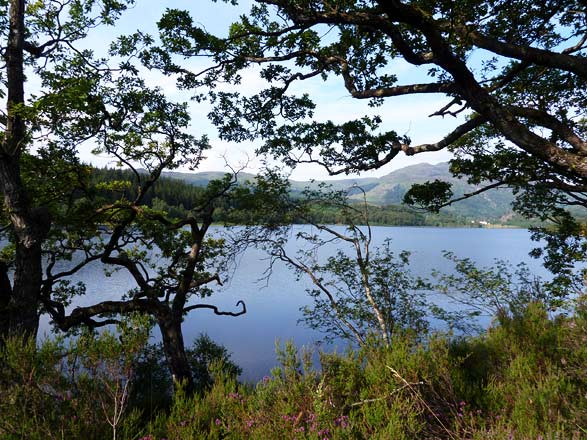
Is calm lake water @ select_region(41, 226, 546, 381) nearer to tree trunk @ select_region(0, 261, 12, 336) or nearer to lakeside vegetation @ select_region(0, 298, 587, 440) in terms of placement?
tree trunk @ select_region(0, 261, 12, 336)

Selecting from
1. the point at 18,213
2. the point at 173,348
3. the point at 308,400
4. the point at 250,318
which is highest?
the point at 18,213

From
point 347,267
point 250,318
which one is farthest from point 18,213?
point 250,318

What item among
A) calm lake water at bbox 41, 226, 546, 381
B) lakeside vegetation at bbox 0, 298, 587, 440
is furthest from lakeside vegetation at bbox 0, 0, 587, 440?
calm lake water at bbox 41, 226, 546, 381

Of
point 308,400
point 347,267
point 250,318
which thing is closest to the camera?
point 308,400

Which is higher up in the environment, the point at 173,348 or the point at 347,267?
the point at 347,267

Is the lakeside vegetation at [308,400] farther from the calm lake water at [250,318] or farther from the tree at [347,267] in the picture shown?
the calm lake water at [250,318]

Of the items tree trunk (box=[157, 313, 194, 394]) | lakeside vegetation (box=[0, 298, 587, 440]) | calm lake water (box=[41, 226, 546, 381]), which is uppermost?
lakeside vegetation (box=[0, 298, 587, 440])

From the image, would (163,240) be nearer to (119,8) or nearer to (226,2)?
(119,8)

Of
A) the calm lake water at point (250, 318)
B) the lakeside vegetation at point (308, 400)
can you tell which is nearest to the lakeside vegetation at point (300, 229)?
the lakeside vegetation at point (308, 400)

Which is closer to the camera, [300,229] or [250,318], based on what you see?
[300,229]

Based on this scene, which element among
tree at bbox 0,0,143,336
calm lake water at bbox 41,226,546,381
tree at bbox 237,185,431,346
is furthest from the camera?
calm lake water at bbox 41,226,546,381

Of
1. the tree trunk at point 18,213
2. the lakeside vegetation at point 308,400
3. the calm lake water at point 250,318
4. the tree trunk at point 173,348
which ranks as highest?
the tree trunk at point 18,213

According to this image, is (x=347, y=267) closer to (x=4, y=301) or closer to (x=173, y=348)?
(x=173, y=348)

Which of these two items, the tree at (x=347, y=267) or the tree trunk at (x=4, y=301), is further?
the tree at (x=347, y=267)
